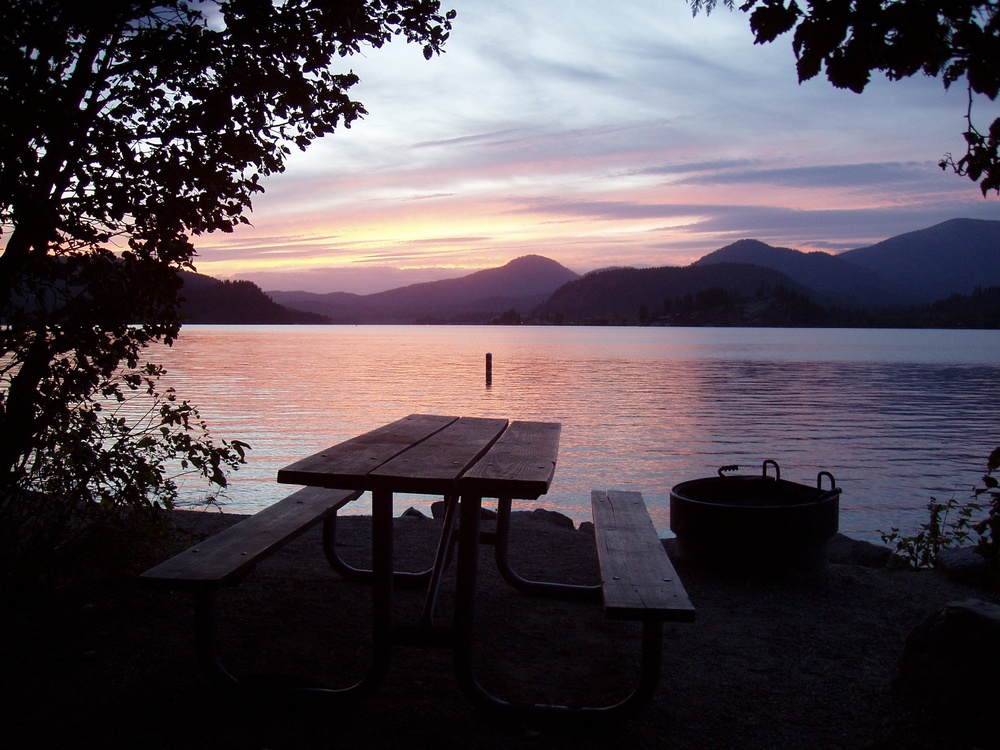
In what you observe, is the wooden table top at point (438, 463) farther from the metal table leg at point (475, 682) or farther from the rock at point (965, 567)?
the rock at point (965, 567)

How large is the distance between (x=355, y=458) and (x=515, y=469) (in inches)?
27.6

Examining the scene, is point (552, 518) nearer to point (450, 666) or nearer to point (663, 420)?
point (450, 666)

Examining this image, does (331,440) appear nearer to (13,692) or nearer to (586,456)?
(586,456)

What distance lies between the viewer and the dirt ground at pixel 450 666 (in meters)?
2.96

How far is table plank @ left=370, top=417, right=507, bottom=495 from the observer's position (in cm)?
280

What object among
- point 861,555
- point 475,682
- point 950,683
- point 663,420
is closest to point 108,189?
point 475,682

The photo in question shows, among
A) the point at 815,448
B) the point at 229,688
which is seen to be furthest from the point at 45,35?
the point at 815,448

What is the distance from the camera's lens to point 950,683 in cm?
305

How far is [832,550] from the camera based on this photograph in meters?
7.37

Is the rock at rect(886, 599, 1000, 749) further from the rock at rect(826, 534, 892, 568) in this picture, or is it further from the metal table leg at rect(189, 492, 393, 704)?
the rock at rect(826, 534, 892, 568)

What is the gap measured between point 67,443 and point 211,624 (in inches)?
59.7

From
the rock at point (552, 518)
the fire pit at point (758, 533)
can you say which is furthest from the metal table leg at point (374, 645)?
the rock at point (552, 518)

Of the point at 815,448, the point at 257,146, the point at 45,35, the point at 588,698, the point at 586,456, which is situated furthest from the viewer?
the point at 815,448

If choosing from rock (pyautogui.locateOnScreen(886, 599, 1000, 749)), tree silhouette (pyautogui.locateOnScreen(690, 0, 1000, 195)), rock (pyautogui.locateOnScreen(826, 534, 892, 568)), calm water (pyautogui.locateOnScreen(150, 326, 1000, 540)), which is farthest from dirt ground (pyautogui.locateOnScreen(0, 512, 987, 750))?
calm water (pyautogui.locateOnScreen(150, 326, 1000, 540))
